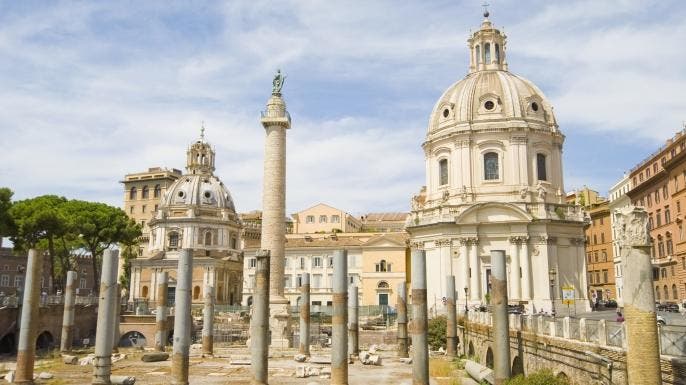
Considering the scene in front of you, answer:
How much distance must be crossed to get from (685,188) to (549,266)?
11.3m

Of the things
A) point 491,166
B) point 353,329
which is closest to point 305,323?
point 353,329

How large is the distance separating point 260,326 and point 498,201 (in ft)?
107

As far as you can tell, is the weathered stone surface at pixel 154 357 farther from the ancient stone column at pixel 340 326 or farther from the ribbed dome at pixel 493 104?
the ribbed dome at pixel 493 104

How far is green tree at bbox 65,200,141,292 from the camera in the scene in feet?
186

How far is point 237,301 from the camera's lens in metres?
83.4

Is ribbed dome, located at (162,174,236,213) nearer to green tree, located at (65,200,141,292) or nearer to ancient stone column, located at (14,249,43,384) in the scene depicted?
green tree, located at (65,200,141,292)

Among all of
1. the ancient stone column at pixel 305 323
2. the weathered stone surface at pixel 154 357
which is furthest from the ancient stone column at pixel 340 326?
the weathered stone surface at pixel 154 357

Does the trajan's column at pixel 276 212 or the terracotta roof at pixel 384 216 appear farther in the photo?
the terracotta roof at pixel 384 216

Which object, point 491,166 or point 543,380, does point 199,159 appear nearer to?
point 491,166

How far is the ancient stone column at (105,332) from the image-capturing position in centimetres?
1875

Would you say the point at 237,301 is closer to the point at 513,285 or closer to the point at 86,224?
the point at 86,224

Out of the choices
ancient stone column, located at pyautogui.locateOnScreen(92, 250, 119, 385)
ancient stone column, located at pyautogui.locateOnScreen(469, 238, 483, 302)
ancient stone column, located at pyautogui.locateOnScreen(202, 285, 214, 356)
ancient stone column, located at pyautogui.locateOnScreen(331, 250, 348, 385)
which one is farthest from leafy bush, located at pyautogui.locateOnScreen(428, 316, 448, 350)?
ancient stone column, located at pyautogui.locateOnScreen(92, 250, 119, 385)

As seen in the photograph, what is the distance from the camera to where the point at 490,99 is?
52.6 meters

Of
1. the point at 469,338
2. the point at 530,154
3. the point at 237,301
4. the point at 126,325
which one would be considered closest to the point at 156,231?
the point at 237,301
